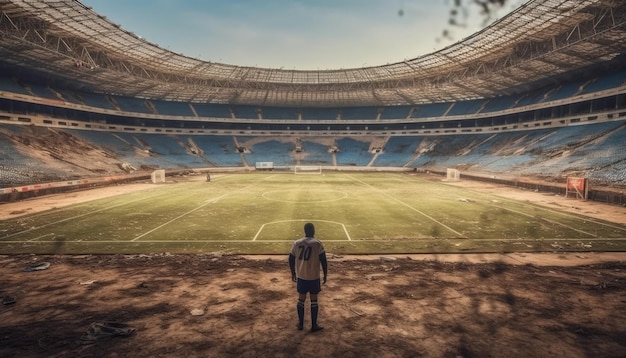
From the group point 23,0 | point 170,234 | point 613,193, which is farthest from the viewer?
point 23,0

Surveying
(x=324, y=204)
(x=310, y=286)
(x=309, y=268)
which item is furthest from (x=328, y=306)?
(x=324, y=204)

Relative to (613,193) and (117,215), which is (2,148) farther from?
(613,193)

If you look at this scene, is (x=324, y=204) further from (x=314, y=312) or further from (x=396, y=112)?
(x=396, y=112)

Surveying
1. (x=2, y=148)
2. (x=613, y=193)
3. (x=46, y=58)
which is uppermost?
(x=46, y=58)

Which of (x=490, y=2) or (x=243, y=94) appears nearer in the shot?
(x=490, y=2)

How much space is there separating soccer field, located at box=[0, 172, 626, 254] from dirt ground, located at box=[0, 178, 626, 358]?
1.37m

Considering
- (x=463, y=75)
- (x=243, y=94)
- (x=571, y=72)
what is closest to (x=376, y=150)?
(x=463, y=75)

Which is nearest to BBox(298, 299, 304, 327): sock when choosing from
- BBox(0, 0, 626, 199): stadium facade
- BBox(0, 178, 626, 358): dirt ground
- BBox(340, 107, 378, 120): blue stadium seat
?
BBox(0, 178, 626, 358): dirt ground

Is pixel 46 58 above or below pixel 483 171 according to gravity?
above

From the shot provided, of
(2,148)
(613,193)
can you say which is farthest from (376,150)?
(2,148)

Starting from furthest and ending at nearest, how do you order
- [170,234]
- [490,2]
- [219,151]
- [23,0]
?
[219,151]
[23,0]
[170,234]
[490,2]

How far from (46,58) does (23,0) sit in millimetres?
17217

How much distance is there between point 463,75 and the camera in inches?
2114

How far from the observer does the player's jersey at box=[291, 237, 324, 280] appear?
22.9ft
